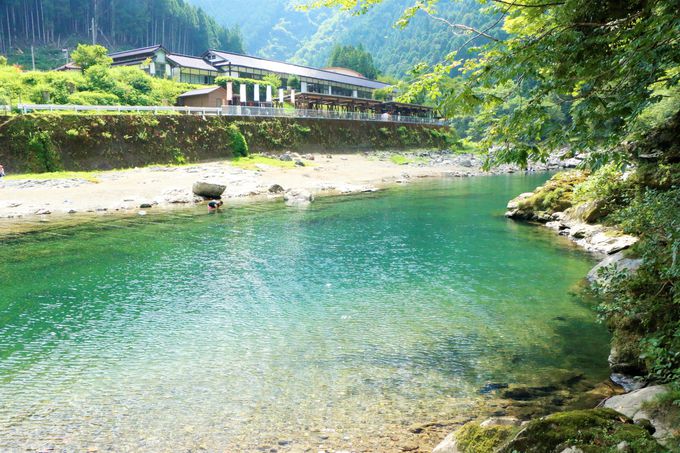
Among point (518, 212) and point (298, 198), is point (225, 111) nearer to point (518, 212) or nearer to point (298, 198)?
point (298, 198)

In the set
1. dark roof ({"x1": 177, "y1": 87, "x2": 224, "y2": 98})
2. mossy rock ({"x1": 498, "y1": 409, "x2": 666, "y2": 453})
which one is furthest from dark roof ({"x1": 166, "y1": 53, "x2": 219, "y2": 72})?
mossy rock ({"x1": 498, "y1": 409, "x2": 666, "y2": 453})

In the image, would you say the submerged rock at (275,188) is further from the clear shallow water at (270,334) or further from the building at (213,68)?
the building at (213,68)

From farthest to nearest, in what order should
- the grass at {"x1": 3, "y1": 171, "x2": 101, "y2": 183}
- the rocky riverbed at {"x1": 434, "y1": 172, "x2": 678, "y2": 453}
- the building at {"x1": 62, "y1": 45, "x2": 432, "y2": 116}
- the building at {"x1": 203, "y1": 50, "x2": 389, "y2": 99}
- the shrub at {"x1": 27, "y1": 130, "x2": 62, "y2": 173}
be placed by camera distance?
1. the building at {"x1": 203, "y1": 50, "x2": 389, "y2": 99}
2. the building at {"x1": 62, "y1": 45, "x2": 432, "y2": 116}
3. the shrub at {"x1": 27, "y1": 130, "x2": 62, "y2": 173}
4. the grass at {"x1": 3, "y1": 171, "x2": 101, "y2": 183}
5. the rocky riverbed at {"x1": 434, "y1": 172, "x2": 678, "y2": 453}

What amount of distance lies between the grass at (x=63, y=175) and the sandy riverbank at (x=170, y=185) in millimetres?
399

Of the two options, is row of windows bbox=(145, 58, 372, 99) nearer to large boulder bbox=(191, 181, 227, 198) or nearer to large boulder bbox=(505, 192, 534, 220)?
large boulder bbox=(191, 181, 227, 198)

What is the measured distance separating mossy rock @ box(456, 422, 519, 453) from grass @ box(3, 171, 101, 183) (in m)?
33.8

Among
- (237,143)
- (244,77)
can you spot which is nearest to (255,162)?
(237,143)

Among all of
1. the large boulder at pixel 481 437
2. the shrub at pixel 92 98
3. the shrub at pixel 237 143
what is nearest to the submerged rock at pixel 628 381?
the large boulder at pixel 481 437

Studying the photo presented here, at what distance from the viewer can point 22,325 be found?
37.9ft

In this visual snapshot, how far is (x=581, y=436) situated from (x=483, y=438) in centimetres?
117

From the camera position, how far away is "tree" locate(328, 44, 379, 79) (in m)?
111

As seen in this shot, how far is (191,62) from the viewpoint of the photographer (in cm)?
6781

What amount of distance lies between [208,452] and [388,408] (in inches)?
113

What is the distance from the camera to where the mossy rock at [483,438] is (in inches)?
205
